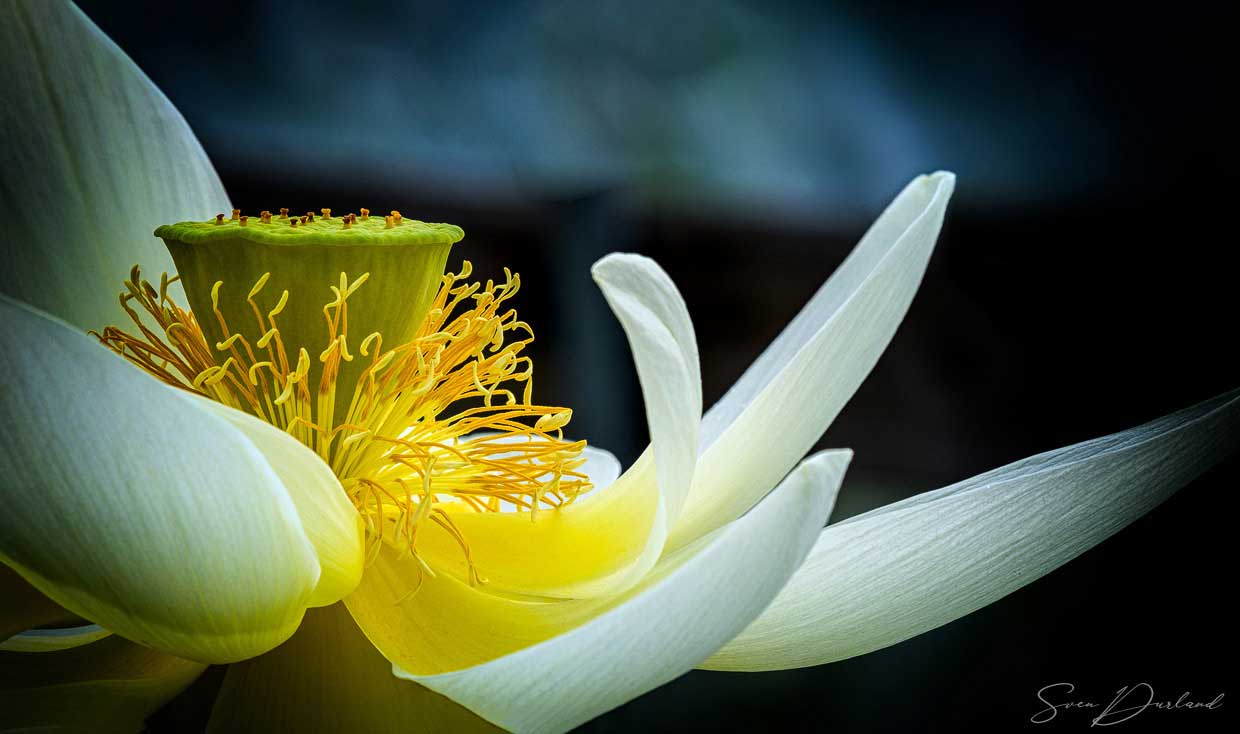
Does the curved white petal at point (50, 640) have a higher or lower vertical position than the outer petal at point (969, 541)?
lower

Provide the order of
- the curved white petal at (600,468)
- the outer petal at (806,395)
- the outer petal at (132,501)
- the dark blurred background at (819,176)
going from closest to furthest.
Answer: the outer petal at (132,501) < the outer petal at (806,395) < the curved white petal at (600,468) < the dark blurred background at (819,176)

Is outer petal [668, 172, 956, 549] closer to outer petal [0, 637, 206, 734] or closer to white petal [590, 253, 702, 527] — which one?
→ white petal [590, 253, 702, 527]

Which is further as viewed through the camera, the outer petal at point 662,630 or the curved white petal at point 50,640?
the curved white petal at point 50,640

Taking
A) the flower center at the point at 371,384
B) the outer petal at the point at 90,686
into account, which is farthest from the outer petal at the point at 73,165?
the outer petal at the point at 90,686

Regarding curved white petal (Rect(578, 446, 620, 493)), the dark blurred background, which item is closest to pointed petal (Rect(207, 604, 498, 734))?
curved white petal (Rect(578, 446, 620, 493))

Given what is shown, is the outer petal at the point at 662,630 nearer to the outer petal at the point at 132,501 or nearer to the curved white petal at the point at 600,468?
the outer petal at the point at 132,501
